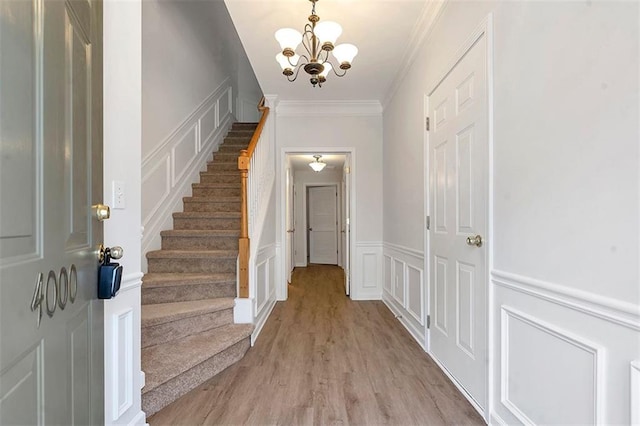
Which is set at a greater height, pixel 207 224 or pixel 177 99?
pixel 177 99

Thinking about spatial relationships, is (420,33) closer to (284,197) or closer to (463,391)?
(284,197)

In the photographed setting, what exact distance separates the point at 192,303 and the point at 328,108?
3.06 m

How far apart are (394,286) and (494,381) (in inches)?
84.8

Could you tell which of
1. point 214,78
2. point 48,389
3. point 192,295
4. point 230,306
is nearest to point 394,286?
point 230,306

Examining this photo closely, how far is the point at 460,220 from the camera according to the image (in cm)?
205

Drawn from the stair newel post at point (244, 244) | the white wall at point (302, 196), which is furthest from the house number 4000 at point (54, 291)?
the white wall at point (302, 196)

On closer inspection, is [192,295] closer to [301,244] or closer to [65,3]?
[65,3]

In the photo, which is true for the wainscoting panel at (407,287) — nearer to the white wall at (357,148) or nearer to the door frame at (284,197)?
the white wall at (357,148)

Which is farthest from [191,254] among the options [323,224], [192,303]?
[323,224]

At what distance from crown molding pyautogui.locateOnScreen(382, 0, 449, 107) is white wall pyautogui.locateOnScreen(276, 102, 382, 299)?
93 centimetres

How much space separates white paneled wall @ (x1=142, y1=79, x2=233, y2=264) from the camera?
3182 mm

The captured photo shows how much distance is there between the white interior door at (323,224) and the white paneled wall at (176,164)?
3.68 meters

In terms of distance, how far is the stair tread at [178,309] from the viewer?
2.25 m

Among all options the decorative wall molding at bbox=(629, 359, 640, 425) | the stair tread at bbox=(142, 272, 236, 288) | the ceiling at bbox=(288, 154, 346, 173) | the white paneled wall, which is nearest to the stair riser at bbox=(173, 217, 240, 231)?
the white paneled wall
